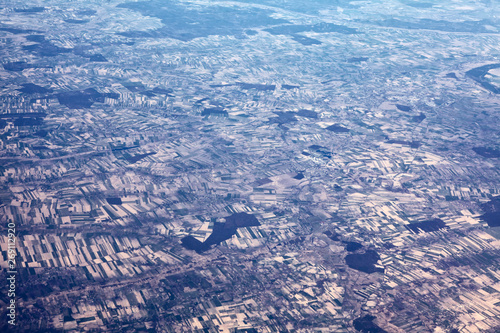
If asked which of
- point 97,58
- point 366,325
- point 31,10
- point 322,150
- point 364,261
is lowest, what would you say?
point 366,325

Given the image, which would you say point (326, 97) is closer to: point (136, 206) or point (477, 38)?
point (136, 206)

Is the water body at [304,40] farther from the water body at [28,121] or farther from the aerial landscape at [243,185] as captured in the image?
the water body at [28,121]

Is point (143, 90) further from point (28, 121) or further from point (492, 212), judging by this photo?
point (492, 212)

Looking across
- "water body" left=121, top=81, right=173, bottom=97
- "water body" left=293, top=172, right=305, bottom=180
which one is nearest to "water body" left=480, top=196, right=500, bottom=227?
"water body" left=293, top=172, right=305, bottom=180

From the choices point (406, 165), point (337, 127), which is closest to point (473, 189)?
point (406, 165)

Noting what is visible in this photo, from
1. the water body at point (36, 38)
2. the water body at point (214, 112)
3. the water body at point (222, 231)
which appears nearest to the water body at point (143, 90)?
the water body at point (214, 112)

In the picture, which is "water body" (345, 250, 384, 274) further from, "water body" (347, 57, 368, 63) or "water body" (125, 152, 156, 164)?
"water body" (347, 57, 368, 63)

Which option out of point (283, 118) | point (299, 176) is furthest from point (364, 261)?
point (283, 118)
